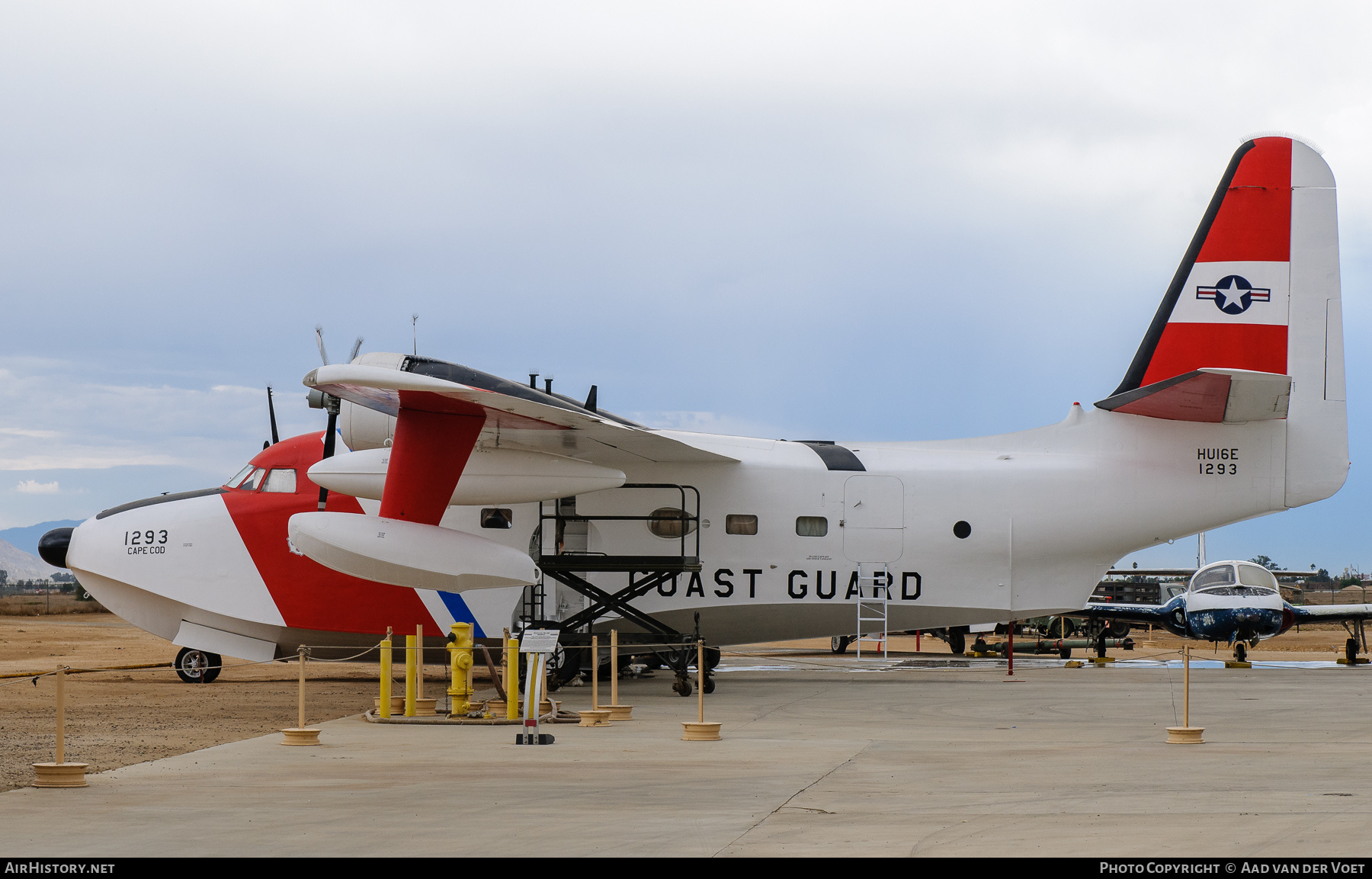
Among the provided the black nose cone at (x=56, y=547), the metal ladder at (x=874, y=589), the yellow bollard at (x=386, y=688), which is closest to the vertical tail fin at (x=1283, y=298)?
the metal ladder at (x=874, y=589)

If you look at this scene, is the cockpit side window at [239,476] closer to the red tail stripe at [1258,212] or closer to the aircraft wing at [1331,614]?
the red tail stripe at [1258,212]

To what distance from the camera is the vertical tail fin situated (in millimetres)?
14289

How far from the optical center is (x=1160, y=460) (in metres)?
14.4

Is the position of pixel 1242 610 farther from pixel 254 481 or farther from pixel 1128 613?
pixel 254 481

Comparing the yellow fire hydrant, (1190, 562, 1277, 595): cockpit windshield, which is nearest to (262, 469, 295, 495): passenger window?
the yellow fire hydrant

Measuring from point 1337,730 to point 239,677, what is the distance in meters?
13.8

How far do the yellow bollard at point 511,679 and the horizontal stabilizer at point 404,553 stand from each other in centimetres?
82

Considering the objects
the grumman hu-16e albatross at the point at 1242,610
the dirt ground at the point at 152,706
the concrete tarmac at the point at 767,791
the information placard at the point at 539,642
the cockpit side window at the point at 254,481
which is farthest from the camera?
the grumman hu-16e albatross at the point at 1242,610

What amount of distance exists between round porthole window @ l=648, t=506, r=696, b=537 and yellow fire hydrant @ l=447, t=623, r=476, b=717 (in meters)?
3.54

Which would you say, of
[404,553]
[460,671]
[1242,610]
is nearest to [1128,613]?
[1242,610]

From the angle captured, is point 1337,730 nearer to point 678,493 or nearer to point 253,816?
point 678,493

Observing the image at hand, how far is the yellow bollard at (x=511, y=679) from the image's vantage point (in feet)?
36.2

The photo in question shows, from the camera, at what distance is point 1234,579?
883 inches

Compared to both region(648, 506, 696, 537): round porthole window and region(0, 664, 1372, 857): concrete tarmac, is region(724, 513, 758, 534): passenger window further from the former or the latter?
region(0, 664, 1372, 857): concrete tarmac
